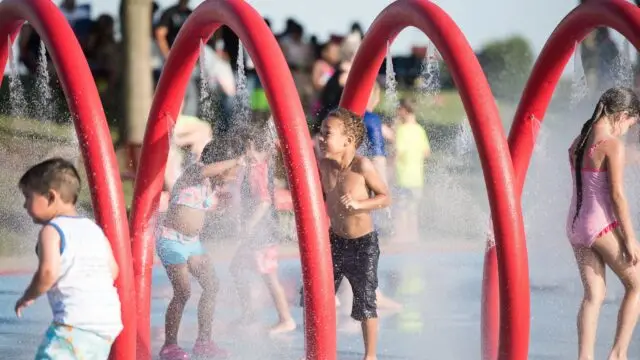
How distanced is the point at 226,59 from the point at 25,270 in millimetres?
3983

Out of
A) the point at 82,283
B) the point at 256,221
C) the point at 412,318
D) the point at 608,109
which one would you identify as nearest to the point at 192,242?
the point at 256,221

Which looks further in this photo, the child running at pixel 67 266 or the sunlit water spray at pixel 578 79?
→ the sunlit water spray at pixel 578 79

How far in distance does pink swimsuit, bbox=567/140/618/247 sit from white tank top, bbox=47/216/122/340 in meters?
2.61

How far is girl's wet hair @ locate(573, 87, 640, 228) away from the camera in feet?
20.5

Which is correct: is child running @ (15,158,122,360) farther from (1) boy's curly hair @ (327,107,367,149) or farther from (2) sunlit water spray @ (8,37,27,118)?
(1) boy's curly hair @ (327,107,367,149)

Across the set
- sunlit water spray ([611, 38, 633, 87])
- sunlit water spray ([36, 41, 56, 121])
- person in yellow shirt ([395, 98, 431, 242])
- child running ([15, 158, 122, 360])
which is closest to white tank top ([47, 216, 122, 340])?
child running ([15, 158, 122, 360])

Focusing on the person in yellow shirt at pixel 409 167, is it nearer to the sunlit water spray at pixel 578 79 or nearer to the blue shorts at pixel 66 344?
the sunlit water spray at pixel 578 79

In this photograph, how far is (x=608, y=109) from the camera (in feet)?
20.5

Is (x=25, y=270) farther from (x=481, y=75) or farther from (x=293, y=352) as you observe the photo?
(x=481, y=75)

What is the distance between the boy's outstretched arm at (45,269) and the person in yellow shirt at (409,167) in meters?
6.29

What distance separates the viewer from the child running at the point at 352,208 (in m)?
6.64

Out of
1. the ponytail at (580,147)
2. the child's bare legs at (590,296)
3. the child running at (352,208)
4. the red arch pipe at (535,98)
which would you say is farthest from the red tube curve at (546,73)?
the child running at (352,208)

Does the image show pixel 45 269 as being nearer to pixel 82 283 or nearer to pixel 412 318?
pixel 82 283

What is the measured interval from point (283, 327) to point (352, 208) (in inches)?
59.0
